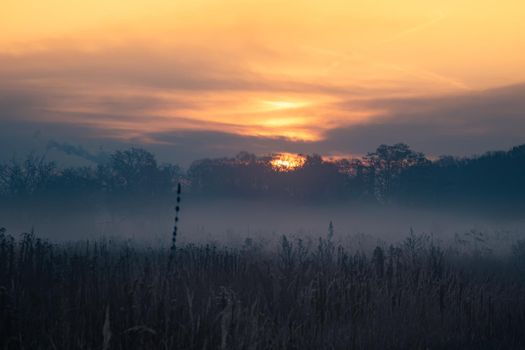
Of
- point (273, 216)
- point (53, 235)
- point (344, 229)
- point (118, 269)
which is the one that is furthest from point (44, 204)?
point (118, 269)

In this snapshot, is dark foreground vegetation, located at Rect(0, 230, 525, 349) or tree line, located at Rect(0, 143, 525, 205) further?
tree line, located at Rect(0, 143, 525, 205)

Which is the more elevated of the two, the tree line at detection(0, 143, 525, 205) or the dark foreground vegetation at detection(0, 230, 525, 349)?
the tree line at detection(0, 143, 525, 205)

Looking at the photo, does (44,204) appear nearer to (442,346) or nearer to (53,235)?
(53,235)

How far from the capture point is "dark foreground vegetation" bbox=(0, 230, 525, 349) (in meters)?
6.79

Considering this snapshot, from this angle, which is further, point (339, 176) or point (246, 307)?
point (339, 176)

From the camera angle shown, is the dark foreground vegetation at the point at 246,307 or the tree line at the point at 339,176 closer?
the dark foreground vegetation at the point at 246,307

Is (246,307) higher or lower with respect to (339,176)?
lower

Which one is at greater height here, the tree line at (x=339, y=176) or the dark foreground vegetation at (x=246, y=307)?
the tree line at (x=339, y=176)

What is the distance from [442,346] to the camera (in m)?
8.45

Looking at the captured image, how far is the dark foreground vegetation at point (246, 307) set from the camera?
6793 mm

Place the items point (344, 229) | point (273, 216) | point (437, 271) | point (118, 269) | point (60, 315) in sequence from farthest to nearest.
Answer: point (273, 216)
point (344, 229)
point (437, 271)
point (118, 269)
point (60, 315)

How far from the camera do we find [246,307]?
868cm

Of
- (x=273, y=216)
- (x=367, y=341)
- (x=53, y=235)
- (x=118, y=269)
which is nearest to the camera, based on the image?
(x=367, y=341)

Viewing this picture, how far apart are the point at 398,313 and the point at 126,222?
46.0m
